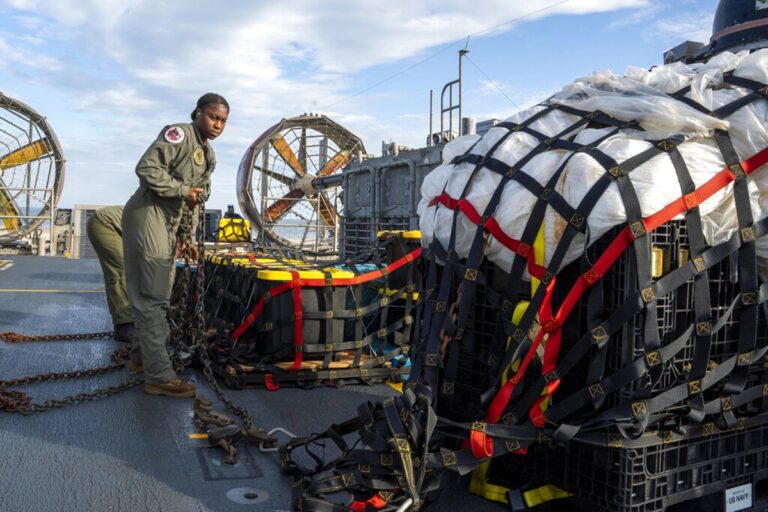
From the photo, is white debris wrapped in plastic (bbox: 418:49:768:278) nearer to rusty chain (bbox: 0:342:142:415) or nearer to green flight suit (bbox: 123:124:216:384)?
green flight suit (bbox: 123:124:216:384)

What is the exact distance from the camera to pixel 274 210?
24422 mm

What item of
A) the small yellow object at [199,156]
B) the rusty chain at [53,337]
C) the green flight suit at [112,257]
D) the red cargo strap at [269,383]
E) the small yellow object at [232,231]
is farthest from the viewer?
the small yellow object at [232,231]

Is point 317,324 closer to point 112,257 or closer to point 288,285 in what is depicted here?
point 288,285

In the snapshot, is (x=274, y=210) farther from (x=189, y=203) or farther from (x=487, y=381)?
(x=487, y=381)

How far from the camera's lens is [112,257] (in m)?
6.10

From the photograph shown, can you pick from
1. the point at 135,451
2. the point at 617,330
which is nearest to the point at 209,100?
the point at 135,451

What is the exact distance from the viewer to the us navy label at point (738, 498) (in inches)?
102

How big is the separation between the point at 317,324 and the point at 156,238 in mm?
1335

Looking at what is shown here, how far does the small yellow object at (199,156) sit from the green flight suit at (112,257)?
6.82 ft

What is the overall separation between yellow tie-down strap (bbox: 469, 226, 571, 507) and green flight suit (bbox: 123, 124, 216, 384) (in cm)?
244

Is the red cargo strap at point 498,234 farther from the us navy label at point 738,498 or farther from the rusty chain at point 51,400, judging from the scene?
the rusty chain at point 51,400

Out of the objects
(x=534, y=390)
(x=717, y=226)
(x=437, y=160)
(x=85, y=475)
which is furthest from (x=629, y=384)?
(x=437, y=160)

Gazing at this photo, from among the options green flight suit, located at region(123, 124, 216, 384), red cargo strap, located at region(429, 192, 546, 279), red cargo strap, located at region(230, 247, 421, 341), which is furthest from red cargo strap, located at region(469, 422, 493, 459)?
green flight suit, located at region(123, 124, 216, 384)

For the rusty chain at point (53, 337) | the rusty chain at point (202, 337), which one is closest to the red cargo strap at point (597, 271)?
the rusty chain at point (202, 337)
